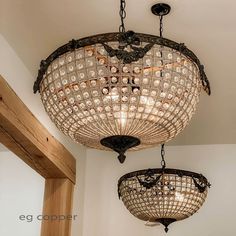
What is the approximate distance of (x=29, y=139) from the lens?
2.29 meters

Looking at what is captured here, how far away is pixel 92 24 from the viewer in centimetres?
212

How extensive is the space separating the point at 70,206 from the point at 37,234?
1.65 feet

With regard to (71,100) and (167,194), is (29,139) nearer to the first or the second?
(167,194)

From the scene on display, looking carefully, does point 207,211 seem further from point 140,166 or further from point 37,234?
point 37,234

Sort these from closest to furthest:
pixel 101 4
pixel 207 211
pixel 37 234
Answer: pixel 101 4 → pixel 37 234 → pixel 207 211

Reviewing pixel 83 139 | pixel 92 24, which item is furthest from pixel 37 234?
pixel 83 139

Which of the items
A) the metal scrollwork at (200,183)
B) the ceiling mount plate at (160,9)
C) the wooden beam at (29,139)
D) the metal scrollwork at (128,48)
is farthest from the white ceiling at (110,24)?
the metal scrollwork at (128,48)

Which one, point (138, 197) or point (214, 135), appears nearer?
point (138, 197)

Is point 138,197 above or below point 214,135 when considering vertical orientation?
below

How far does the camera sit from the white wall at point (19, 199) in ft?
11.2

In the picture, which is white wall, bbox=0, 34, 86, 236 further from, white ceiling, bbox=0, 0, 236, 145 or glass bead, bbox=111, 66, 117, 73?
glass bead, bbox=111, 66, 117, 73

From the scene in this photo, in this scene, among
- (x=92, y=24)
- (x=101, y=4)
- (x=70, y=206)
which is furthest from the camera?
(x=70, y=206)

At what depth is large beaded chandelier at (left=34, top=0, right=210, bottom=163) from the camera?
1.23 metres

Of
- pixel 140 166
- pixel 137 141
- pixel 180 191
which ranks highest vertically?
pixel 140 166
